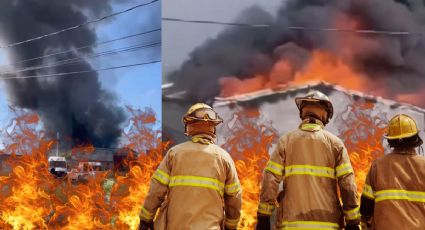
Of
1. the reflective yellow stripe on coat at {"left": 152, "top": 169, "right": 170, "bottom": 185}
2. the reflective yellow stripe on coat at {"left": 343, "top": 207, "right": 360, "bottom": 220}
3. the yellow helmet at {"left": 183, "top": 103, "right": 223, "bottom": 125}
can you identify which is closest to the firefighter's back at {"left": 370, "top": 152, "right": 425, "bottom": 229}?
the reflective yellow stripe on coat at {"left": 343, "top": 207, "right": 360, "bottom": 220}

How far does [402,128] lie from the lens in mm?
3893

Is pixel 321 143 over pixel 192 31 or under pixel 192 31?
under

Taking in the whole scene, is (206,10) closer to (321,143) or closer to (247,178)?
(247,178)

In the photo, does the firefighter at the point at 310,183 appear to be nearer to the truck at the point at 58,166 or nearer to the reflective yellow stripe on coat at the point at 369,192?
the reflective yellow stripe on coat at the point at 369,192

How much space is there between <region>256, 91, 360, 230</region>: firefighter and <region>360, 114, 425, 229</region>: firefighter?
17 centimetres

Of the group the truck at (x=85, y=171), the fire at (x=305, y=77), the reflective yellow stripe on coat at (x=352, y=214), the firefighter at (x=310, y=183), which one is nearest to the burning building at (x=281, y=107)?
the fire at (x=305, y=77)

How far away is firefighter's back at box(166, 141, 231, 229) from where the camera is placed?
152 inches

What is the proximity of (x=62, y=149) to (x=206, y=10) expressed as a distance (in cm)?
544

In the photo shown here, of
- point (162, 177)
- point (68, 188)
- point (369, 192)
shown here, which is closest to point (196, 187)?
point (162, 177)

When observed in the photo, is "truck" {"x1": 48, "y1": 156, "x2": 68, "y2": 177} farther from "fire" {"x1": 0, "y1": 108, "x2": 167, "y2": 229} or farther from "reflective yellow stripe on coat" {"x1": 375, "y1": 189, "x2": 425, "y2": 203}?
"reflective yellow stripe on coat" {"x1": 375, "y1": 189, "x2": 425, "y2": 203}

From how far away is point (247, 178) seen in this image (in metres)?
8.79

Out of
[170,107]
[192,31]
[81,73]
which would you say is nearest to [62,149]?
[81,73]

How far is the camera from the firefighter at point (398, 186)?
373 cm

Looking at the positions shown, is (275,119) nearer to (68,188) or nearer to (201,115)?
(68,188)
